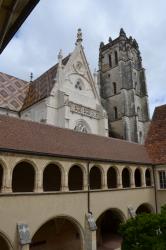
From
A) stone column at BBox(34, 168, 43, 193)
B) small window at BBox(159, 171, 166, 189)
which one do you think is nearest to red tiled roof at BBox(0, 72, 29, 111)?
stone column at BBox(34, 168, 43, 193)

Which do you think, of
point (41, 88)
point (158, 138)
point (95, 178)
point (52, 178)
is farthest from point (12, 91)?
point (158, 138)

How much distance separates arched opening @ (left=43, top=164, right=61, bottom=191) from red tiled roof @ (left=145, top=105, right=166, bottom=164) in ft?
26.9

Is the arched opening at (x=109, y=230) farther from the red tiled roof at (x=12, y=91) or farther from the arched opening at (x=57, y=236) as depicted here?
the red tiled roof at (x=12, y=91)

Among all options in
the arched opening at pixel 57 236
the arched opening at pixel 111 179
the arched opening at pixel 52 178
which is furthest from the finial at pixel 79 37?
the arched opening at pixel 57 236

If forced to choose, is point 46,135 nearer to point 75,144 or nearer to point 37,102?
point 75,144

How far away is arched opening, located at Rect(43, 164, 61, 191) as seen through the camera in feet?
46.6

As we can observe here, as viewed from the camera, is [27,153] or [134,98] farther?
[134,98]

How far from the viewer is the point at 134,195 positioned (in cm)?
1641

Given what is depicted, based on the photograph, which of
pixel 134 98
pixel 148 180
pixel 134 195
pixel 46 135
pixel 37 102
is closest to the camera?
pixel 46 135

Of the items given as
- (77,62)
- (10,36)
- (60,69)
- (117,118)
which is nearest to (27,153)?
(10,36)

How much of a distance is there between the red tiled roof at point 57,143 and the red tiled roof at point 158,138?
1157 mm

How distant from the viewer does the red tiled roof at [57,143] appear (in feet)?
38.2

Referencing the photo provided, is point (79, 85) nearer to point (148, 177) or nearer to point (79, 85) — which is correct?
point (79, 85)

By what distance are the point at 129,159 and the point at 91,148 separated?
3.18 m
